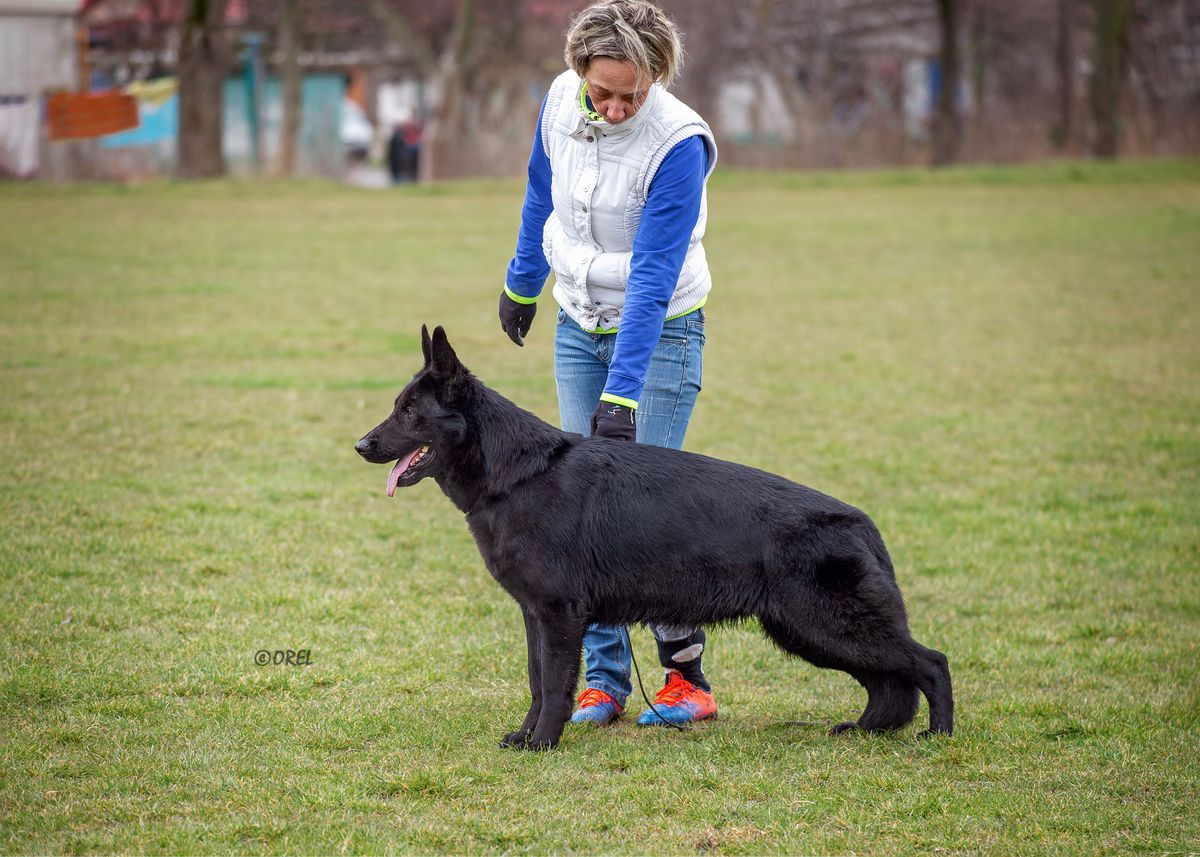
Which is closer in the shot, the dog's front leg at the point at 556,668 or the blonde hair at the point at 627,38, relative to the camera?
the blonde hair at the point at 627,38

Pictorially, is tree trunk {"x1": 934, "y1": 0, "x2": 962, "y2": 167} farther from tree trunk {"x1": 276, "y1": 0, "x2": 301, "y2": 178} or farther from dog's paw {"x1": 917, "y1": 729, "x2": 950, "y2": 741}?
dog's paw {"x1": 917, "y1": 729, "x2": 950, "y2": 741}

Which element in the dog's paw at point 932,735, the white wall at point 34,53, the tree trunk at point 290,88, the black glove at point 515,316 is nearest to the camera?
the dog's paw at point 932,735

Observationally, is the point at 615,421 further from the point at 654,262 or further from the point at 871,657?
the point at 871,657

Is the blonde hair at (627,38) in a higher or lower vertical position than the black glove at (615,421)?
higher

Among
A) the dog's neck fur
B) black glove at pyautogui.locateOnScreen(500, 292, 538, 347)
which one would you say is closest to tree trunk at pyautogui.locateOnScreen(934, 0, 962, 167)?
black glove at pyautogui.locateOnScreen(500, 292, 538, 347)

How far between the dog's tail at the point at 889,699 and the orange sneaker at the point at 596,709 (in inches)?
36.9

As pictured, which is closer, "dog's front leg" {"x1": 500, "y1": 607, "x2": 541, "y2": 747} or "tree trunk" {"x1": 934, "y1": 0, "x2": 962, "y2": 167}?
"dog's front leg" {"x1": 500, "y1": 607, "x2": 541, "y2": 747}

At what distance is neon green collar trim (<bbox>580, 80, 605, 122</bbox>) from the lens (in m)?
4.37

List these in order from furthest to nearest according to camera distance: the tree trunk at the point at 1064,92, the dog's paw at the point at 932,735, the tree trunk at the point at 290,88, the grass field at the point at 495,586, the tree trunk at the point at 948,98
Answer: the tree trunk at the point at 1064,92
the tree trunk at the point at 290,88
the tree trunk at the point at 948,98
the dog's paw at the point at 932,735
the grass field at the point at 495,586

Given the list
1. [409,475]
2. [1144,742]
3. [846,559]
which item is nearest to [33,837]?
[409,475]

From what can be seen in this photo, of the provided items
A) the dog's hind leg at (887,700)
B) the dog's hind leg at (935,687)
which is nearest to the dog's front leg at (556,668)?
the dog's hind leg at (887,700)

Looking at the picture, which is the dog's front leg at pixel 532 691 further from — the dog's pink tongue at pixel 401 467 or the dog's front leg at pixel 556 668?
the dog's pink tongue at pixel 401 467

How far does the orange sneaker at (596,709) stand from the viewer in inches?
190

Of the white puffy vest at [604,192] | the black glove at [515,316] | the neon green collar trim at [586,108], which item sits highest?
the neon green collar trim at [586,108]
